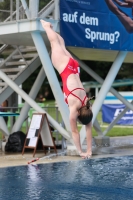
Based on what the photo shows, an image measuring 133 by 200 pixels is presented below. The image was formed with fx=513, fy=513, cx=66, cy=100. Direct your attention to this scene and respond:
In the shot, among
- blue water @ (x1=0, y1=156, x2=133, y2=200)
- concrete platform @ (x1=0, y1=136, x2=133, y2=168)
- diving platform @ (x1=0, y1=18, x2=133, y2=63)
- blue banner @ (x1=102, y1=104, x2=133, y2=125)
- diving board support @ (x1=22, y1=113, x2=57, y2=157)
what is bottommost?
blue water @ (x1=0, y1=156, x2=133, y2=200)

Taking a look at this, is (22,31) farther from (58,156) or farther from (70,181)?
(70,181)

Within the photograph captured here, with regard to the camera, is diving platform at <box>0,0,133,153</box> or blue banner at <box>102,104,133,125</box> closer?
diving platform at <box>0,0,133,153</box>

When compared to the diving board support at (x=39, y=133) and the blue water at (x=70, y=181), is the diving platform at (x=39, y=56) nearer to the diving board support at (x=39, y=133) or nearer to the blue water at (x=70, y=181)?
the diving board support at (x=39, y=133)

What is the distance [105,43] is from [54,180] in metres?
5.83

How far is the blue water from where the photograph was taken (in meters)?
8.63

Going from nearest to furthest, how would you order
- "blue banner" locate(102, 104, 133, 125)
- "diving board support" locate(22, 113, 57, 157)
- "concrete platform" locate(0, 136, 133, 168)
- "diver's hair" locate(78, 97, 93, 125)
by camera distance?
"diver's hair" locate(78, 97, 93, 125)
"concrete platform" locate(0, 136, 133, 168)
"diving board support" locate(22, 113, 57, 157)
"blue banner" locate(102, 104, 133, 125)

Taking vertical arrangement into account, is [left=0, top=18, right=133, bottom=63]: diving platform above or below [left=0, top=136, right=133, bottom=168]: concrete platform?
above

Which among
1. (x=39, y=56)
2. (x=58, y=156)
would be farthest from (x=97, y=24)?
(x=58, y=156)

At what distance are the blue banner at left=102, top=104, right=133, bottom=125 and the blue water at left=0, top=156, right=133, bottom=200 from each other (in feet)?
53.2

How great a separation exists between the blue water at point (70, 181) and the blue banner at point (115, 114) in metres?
16.2

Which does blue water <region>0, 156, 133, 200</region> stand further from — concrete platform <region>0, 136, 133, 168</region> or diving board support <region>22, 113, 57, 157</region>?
diving board support <region>22, 113, 57, 157</region>

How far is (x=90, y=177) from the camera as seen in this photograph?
416 inches

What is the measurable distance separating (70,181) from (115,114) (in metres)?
20.3

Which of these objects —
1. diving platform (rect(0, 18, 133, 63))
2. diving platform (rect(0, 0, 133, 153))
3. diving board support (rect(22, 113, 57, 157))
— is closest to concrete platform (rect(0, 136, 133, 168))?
diving board support (rect(22, 113, 57, 157))
